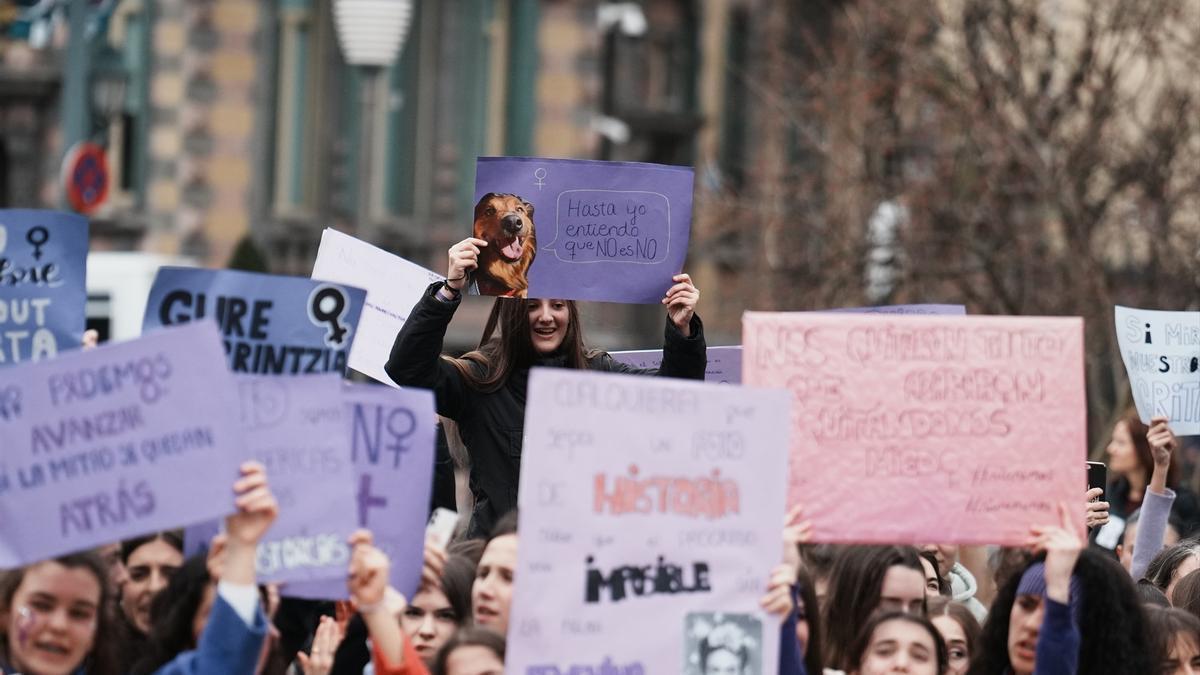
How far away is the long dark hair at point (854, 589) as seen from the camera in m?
6.88

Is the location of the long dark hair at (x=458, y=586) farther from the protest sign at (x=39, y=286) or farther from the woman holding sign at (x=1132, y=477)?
the woman holding sign at (x=1132, y=477)

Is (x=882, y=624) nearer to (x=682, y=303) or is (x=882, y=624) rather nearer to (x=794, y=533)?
(x=794, y=533)

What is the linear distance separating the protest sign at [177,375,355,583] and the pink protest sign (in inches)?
38.6

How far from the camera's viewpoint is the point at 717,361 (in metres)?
8.83

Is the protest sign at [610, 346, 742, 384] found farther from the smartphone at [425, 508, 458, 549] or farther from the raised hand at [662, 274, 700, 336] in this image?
the smartphone at [425, 508, 458, 549]

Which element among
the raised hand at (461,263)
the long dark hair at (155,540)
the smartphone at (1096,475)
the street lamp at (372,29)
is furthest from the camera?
the street lamp at (372,29)

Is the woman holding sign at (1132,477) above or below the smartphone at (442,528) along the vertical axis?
above

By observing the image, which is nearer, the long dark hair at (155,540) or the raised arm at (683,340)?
the long dark hair at (155,540)

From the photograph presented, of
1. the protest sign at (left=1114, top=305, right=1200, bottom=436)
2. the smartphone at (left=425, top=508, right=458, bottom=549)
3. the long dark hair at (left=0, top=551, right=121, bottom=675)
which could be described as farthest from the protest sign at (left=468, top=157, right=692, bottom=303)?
the long dark hair at (left=0, top=551, right=121, bottom=675)

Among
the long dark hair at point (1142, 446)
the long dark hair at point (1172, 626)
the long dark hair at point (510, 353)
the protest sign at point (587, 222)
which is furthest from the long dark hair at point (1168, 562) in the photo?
the long dark hair at point (510, 353)

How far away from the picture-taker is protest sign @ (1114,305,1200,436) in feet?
27.6

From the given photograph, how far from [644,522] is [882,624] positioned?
989mm

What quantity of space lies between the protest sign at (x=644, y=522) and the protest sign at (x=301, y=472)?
16.8 inches

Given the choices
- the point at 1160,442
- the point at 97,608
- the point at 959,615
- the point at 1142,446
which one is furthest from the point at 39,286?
the point at 1142,446
